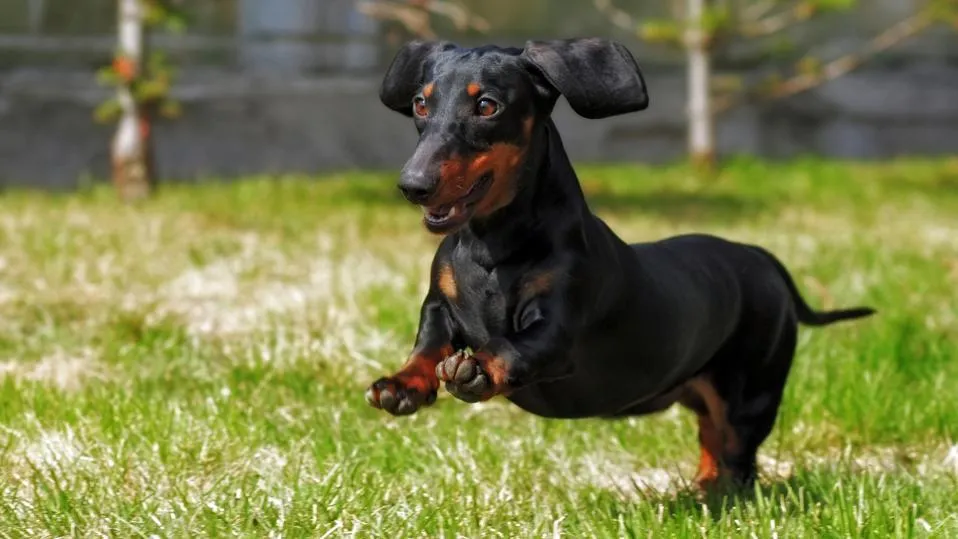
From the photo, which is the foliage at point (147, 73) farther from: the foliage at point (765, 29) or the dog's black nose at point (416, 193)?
the dog's black nose at point (416, 193)

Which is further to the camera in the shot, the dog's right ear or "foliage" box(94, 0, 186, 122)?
"foliage" box(94, 0, 186, 122)

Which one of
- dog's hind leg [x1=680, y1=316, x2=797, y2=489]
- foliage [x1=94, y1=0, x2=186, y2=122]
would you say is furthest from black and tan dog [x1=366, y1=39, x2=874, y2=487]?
foliage [x1=94, y1=0, x2=186, y2=122]

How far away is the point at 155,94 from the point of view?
9.46m

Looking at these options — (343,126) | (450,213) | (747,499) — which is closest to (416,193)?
(450,213)

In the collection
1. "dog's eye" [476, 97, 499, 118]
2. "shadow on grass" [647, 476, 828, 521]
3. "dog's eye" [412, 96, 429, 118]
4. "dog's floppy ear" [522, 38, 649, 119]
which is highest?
"dog's floppy ear" [522, 38, 649, 119]

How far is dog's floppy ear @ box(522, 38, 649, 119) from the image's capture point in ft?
10.0

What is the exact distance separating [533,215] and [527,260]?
9 centimetres

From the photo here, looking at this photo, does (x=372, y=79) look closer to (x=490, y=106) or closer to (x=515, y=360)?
(x=490, y=106)

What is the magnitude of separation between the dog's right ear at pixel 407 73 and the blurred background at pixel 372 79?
16.9 feet

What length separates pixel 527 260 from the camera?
A: 10.2 ft

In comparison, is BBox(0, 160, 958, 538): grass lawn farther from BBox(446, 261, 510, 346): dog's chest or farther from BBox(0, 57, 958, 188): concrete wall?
BBox(0, 57, 958, 188): concrete wall

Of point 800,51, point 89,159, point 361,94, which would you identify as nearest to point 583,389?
point 89,159

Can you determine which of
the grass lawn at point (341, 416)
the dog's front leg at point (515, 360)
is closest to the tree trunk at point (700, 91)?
the grass lawn at point (341, 416)

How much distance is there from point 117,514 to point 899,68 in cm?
1261
